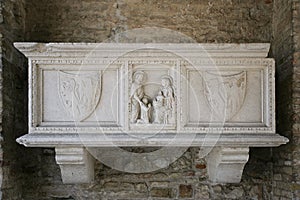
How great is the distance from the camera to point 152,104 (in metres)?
3.15

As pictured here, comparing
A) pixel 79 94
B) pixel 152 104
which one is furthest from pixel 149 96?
pixel 79 94

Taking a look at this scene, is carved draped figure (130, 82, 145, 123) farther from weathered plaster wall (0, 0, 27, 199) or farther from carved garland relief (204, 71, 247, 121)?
weathered plaster wall (0, 0, 27, 199)

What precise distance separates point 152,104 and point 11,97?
1.32m

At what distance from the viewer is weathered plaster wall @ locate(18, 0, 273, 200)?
3646 millimetres

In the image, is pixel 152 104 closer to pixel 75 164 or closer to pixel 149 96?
pixel 149 96

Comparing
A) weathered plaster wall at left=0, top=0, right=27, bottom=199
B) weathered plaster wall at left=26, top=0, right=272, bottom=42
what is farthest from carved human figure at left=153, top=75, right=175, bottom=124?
weathered plaster wall at left=0, top=0, right=27, bottom=199

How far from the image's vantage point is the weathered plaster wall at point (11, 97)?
10.3 feet

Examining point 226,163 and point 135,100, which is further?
point 226,163

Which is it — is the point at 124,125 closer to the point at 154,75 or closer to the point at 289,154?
the point at 154,75

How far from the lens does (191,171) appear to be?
3691 mm

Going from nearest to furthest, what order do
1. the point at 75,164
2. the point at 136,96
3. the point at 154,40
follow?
the point at 136,96 < the point at 75,164 < the point at 154,40

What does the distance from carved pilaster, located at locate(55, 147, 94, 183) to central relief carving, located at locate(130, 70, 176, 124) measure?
567 millimetres

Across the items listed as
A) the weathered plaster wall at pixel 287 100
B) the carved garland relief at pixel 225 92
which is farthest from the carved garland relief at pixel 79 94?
the weathered plaster wall at pixel 287 100

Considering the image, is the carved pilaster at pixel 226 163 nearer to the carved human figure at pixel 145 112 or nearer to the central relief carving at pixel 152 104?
the central relief carving at pixel 152 104
